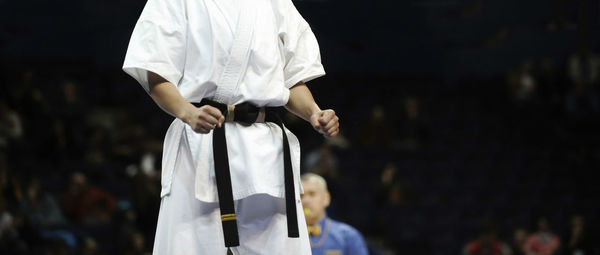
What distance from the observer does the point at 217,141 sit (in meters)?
2.37

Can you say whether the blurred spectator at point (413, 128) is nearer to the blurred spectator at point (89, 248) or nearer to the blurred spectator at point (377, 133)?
the blurred spectator at point (377, 133)

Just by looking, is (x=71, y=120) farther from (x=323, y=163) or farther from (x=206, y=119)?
(x=206, y=119)

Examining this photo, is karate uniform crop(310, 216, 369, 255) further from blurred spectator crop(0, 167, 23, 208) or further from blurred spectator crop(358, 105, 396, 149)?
blurred spectator crop(358, 105, 396, 149)

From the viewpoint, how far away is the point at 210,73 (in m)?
2.38

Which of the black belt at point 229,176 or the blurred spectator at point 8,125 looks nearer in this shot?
the black belt at point 229,176

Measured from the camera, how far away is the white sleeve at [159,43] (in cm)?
238

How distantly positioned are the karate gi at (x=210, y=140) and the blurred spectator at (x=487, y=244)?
750cm

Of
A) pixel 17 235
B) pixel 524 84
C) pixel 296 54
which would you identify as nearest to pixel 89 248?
pixel 17 235

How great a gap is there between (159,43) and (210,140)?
333 mm

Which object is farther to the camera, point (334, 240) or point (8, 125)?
point (8, 125)

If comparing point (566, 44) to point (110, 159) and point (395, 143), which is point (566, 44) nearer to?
point (395, 143)

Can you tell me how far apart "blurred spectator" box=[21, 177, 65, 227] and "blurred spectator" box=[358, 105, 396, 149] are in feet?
16.8

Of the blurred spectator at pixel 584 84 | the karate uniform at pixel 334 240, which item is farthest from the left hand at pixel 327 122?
the blurred spectator at pixel 584 84

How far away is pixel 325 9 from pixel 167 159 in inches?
379
